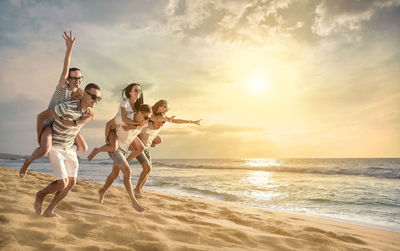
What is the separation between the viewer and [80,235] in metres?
2.80

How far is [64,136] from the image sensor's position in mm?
3393

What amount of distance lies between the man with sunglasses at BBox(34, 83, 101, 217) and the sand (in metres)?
0.33

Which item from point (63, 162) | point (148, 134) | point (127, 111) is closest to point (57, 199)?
point (63, 162)

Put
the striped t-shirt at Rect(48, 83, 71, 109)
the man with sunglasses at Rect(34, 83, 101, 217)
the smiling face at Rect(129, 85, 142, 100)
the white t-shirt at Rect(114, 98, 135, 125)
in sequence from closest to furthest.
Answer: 1. the man with sunglasses at Rect(34, 83, 101, 217)
2. the striped t-shirt at Rect(48, 83, 71, 109)
3. the white t-shirt at Rect(114, 98, 135, 125)
4. the smiling face at Rect(129, 85, 142, 100)

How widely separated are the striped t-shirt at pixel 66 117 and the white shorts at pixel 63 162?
0.31ft

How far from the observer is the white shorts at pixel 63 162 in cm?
325

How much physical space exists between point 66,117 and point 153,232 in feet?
5.98

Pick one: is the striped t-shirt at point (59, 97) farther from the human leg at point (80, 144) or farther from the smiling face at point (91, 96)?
the human leg at point (80, 144)

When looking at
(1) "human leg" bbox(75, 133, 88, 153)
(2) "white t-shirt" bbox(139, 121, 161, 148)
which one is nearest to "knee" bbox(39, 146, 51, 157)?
(1) "human leg" bbox(75, 133, 88, 153)

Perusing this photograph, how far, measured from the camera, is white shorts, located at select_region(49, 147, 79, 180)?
3.25 m

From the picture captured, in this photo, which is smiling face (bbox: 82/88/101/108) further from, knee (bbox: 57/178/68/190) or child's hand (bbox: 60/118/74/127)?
knee (bbox: 57/178/68/190)

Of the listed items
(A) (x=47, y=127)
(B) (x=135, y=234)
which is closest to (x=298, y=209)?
(B) (x=135, y=234)

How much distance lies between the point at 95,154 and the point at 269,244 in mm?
3225

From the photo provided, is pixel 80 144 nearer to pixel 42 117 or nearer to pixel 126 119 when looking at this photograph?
pixel 42 117
